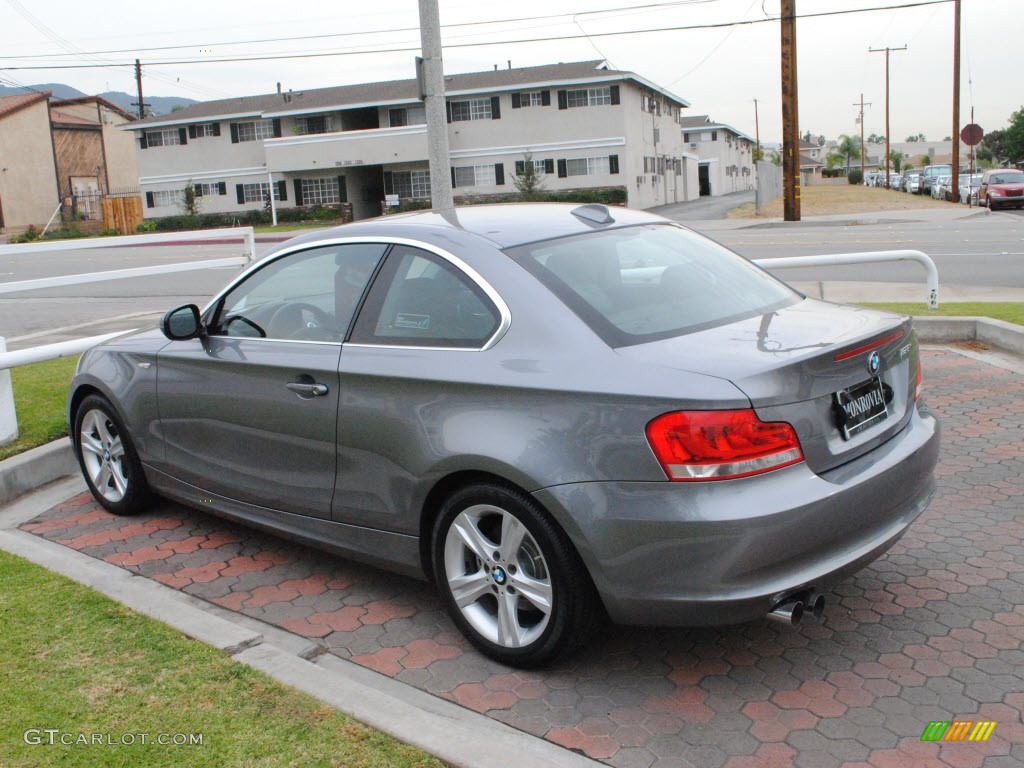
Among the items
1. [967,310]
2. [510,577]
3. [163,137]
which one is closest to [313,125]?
[163,137]

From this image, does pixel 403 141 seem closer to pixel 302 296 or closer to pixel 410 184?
pixel 410 184

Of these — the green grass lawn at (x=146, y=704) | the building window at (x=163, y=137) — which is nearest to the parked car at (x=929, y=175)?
the building window at (x=163, y=137)

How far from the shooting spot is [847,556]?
3324 mm

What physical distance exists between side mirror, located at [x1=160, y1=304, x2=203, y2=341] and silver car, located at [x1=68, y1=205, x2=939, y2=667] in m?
0.01

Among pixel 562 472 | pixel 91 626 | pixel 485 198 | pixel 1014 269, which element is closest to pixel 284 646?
pixel 91 626

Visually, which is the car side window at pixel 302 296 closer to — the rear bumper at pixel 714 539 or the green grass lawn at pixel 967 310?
the rear bumper at pixel 714 539

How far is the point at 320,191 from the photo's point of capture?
5362cm

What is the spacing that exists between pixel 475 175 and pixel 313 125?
33.4ft

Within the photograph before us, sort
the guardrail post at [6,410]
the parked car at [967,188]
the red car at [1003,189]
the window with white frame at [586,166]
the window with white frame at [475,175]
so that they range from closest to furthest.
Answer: the guardrail post at [6,410] → the red car at [1003,189] → the parked car at [967,188] → the window with white frame at [586,166] → the window with white frame at [475,175]

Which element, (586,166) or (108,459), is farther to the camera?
(586,166)

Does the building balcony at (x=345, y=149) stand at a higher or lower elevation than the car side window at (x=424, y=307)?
higher

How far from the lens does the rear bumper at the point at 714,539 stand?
3.09 m

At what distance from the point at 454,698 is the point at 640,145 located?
50.2 m

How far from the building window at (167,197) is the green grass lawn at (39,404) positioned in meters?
51.5
